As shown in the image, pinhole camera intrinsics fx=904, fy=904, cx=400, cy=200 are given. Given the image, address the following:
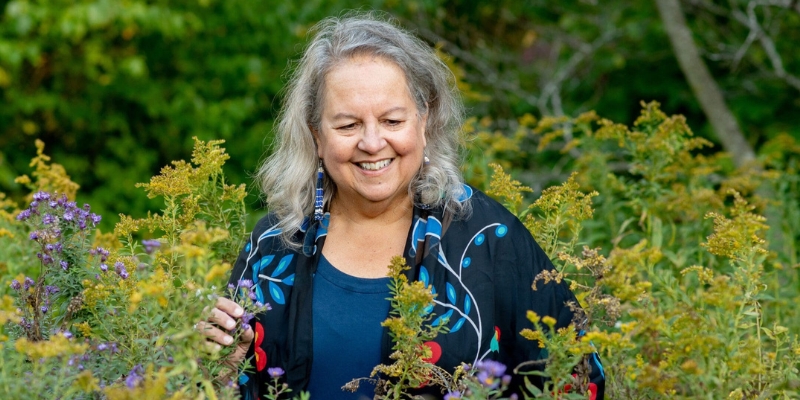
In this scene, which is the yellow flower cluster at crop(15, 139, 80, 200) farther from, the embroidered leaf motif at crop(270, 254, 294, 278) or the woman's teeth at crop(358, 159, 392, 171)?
the woman's teeth at crop(358, 159, 392, 171)

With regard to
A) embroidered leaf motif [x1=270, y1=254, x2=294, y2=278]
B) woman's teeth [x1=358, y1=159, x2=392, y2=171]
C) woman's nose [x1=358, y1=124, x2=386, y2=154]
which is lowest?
embroidered leaf motif [x1=270, y1=254, x2=294, y2=278]

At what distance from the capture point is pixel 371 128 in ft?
8.56

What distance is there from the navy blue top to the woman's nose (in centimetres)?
39

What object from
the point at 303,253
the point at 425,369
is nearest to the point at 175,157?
the point at 303,253

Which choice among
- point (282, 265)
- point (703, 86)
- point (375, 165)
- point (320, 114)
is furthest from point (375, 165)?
point (703, 86)

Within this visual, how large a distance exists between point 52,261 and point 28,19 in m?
3.46

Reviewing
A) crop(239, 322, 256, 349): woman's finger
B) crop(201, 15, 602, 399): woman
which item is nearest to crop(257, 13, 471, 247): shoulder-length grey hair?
crop(201, 15, 602, 399): woman

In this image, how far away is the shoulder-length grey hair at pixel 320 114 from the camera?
2723mm

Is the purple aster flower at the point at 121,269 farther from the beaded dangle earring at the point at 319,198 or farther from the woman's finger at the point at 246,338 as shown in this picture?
the beaded dangle earring at the point at 319,198

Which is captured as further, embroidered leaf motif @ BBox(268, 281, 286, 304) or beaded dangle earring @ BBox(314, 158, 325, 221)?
beaded dangle earring @ BBox(314, 158, 325, 221)

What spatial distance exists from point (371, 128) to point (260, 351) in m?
0.72

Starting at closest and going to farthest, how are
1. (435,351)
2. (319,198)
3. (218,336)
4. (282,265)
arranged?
(218,336) → (435,351) → (282,265) → (319,198)

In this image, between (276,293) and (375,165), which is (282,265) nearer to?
(276,293)

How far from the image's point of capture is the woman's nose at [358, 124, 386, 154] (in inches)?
102
